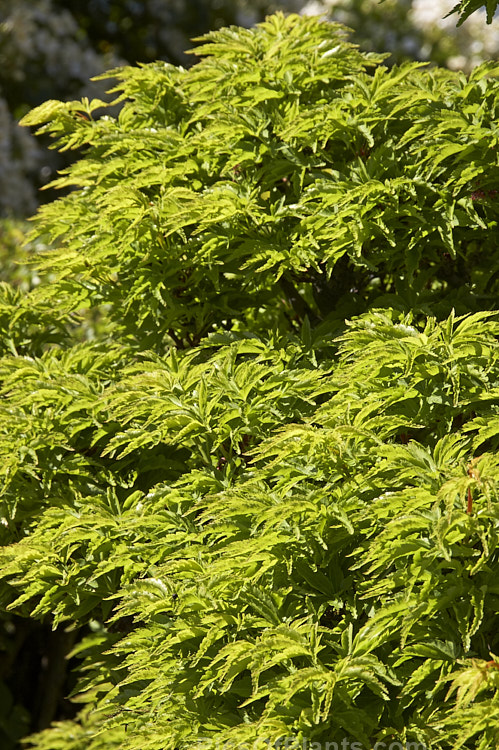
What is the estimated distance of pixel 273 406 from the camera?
230cm

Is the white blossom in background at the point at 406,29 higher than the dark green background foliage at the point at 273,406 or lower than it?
higher

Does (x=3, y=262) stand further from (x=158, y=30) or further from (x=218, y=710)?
(x=158, y=30)

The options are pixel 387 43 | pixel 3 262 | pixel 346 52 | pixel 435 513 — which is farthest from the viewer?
pixel 387 43

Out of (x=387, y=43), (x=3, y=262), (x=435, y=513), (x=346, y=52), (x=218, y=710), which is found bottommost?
(x=218, y=710)

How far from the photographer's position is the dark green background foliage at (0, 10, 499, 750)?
1.80 metres

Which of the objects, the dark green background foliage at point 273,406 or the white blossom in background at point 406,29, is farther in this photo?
the white blossom in background at point 406,29

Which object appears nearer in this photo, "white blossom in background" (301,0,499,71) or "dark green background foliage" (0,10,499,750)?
"dark green background foliage" (0,10,499,750)

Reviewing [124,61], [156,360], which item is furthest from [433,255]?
[124,61]

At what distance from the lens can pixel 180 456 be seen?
269cm

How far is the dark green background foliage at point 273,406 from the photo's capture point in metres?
1.80

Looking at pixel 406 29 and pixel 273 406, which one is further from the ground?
pixel 406 29

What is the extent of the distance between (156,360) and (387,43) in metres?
14.3

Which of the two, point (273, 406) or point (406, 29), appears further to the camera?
point (406, 29)

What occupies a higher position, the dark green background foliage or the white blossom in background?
the white blossom in background
